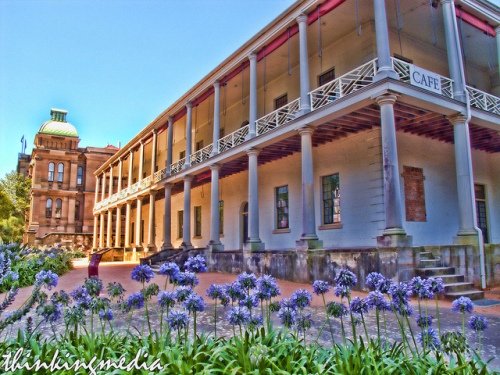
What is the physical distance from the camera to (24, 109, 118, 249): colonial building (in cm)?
4350

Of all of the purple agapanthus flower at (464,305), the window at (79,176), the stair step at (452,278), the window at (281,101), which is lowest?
the stair step at (452,278)

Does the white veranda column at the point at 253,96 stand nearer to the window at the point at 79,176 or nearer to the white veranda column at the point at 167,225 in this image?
the white veranda column at the point at 167,225

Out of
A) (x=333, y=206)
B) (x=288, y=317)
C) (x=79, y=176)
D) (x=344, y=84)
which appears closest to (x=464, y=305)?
(x=288, y=317)

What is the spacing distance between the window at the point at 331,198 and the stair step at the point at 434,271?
199 inches

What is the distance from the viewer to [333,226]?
1492 cm

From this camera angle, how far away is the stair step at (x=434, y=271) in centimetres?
959

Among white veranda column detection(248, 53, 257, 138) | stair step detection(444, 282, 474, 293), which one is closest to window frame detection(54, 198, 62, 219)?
white veranda column detection(248, 53, 257, 138)

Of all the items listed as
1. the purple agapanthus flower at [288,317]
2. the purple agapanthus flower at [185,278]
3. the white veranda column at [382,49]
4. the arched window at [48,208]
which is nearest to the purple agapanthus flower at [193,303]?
the purple agapanthus flower at [185,278]

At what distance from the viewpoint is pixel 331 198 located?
15.4 meters

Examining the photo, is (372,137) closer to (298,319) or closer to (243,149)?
(243,149)

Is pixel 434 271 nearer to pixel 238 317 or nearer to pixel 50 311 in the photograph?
pixel 238 317

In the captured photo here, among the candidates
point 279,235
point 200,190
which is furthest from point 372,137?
point 200,190

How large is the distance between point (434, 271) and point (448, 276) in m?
0.45

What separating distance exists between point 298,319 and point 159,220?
28.3 m
